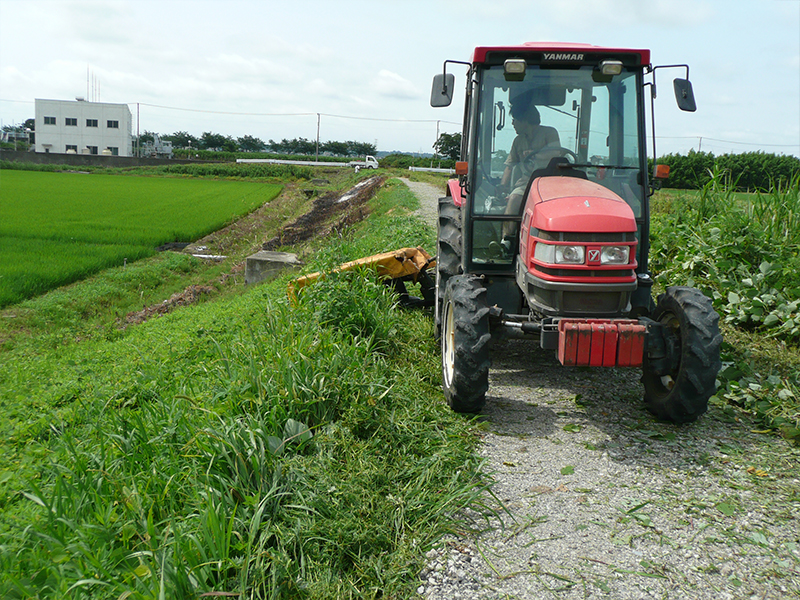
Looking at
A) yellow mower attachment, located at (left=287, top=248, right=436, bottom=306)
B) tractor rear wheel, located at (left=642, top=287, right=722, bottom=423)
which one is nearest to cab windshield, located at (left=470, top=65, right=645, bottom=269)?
tractor rear wheel, located at (left=642, top=287, right=722, bottom=423)

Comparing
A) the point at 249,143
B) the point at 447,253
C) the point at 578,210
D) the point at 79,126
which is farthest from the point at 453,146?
the point at 249,143

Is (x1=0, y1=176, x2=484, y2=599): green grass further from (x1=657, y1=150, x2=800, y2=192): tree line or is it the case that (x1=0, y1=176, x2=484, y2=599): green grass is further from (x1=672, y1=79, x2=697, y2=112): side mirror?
(x1=657, y1=150, x2=800, y2=192): tree line

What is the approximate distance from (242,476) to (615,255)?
2848mm

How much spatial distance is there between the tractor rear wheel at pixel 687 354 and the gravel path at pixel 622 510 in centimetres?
22

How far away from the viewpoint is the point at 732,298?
6.55m

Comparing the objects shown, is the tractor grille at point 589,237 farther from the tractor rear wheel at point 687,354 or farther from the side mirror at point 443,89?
the side mirror at point 443,89

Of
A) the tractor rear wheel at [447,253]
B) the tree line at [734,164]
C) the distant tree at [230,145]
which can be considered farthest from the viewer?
the distant tree at [230,145]

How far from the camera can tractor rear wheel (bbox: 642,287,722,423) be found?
4.12m

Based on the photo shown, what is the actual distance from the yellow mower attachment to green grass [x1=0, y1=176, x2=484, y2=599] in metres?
1.25

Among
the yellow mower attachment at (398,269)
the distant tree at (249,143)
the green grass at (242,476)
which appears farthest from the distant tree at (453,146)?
the distant tree at (249,143)

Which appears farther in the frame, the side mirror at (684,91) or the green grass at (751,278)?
the green grass at (751,278)

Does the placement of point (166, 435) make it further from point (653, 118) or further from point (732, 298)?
point (732, 298)

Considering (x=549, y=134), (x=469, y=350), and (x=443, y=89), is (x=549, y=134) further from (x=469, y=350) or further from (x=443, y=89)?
(x=469, y=350)

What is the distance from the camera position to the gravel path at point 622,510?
2889mm
